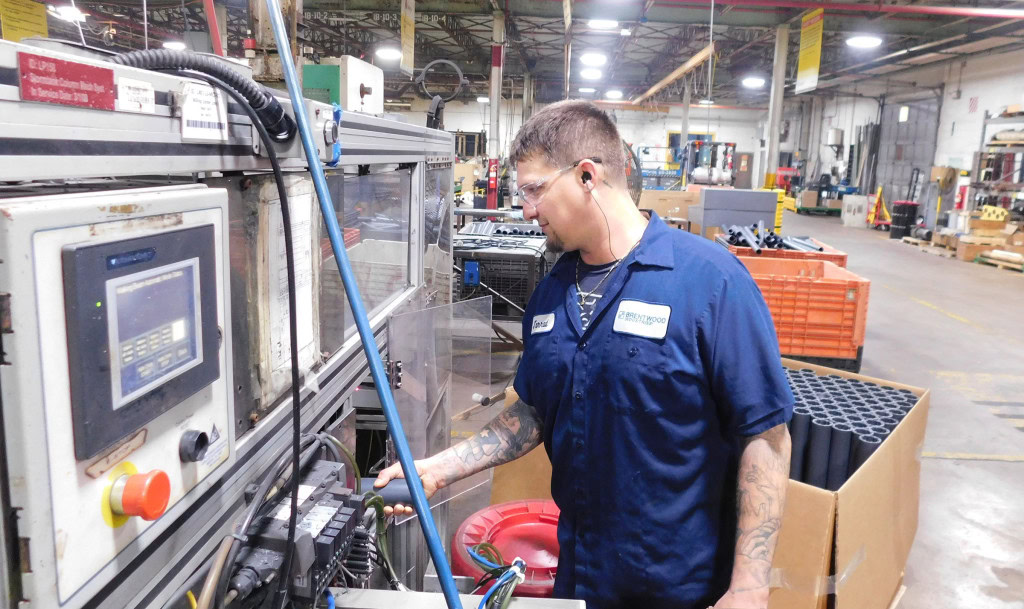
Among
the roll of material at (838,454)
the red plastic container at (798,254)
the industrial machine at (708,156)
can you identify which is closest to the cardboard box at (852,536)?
the roll of material at (838,454)

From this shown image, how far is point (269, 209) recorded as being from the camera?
1000 millimetres

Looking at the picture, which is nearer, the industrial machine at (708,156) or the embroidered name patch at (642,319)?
the embroidered name patch at (642,319)

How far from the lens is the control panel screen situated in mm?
592

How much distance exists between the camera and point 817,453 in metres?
2.21

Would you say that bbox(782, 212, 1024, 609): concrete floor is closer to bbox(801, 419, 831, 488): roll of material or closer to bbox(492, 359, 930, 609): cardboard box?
bbox(492, 359, 930, 609): cardboard box

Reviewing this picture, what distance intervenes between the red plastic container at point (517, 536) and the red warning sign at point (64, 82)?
1519 millimetres

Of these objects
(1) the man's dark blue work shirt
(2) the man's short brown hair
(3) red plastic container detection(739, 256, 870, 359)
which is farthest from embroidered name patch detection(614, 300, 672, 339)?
(3) red plastic container detection(739, 256, 870, 359)

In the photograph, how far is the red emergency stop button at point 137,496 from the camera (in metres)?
0.61

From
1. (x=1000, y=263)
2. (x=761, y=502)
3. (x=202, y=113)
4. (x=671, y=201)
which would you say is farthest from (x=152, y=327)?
(x=1000, y=263)

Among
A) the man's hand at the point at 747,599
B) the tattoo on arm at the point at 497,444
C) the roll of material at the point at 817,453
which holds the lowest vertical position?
the roll of material at the point at 817,453

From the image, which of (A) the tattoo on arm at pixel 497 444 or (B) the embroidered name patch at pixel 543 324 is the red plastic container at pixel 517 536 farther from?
(B) the embroidered name patch at pixel 543 324

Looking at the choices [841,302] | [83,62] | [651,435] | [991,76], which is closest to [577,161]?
[651,435]

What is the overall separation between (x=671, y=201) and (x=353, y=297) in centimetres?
862

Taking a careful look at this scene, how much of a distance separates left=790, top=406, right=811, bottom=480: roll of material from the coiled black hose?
6.36 feet
